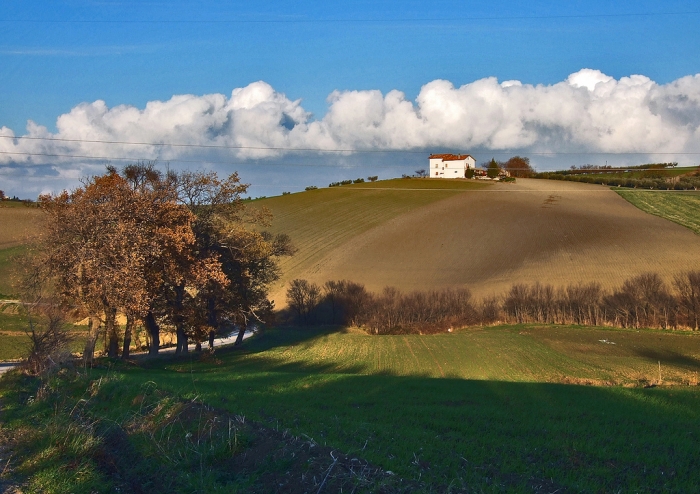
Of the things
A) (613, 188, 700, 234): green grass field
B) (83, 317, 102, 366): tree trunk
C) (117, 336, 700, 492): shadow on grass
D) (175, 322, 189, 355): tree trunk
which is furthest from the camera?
(613, 188, 700, 234): green grass field

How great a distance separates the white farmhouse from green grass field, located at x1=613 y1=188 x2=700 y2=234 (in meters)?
42.1

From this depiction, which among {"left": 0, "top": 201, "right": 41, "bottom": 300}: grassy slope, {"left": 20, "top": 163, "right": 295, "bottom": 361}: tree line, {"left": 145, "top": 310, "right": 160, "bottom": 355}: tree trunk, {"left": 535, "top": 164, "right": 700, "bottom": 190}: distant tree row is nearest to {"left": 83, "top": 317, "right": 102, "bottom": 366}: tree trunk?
{"left": 20, "top": 163, "right": 295, "bottom": 361}: tree line

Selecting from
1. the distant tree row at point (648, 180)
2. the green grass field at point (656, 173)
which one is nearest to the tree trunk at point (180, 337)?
the distant tree row at point (648, 180)

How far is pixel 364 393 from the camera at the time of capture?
16.4m

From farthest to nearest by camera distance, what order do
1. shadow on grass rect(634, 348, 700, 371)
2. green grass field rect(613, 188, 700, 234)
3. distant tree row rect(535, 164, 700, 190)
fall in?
distant tree row rect(535, 164, 700, 190)
green grass field rect(613, 188, 700, 234)
shadow on grass rect(634, 348, 700, 371)

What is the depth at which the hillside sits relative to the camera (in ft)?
175

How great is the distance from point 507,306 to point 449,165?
79824 millimetres

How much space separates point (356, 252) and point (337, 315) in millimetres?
14249

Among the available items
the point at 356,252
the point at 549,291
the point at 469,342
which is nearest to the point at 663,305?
the point at 549,291

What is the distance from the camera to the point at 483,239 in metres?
66.1

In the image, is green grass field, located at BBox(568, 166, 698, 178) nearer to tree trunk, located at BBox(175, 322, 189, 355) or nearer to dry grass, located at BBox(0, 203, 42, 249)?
tree trunk, located at BBox(175, 322, 189, 355)

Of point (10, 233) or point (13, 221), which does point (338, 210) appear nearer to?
point (10, 233)

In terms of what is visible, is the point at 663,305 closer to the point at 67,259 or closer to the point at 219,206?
the point at 219,206

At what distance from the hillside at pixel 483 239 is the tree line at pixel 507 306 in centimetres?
182
